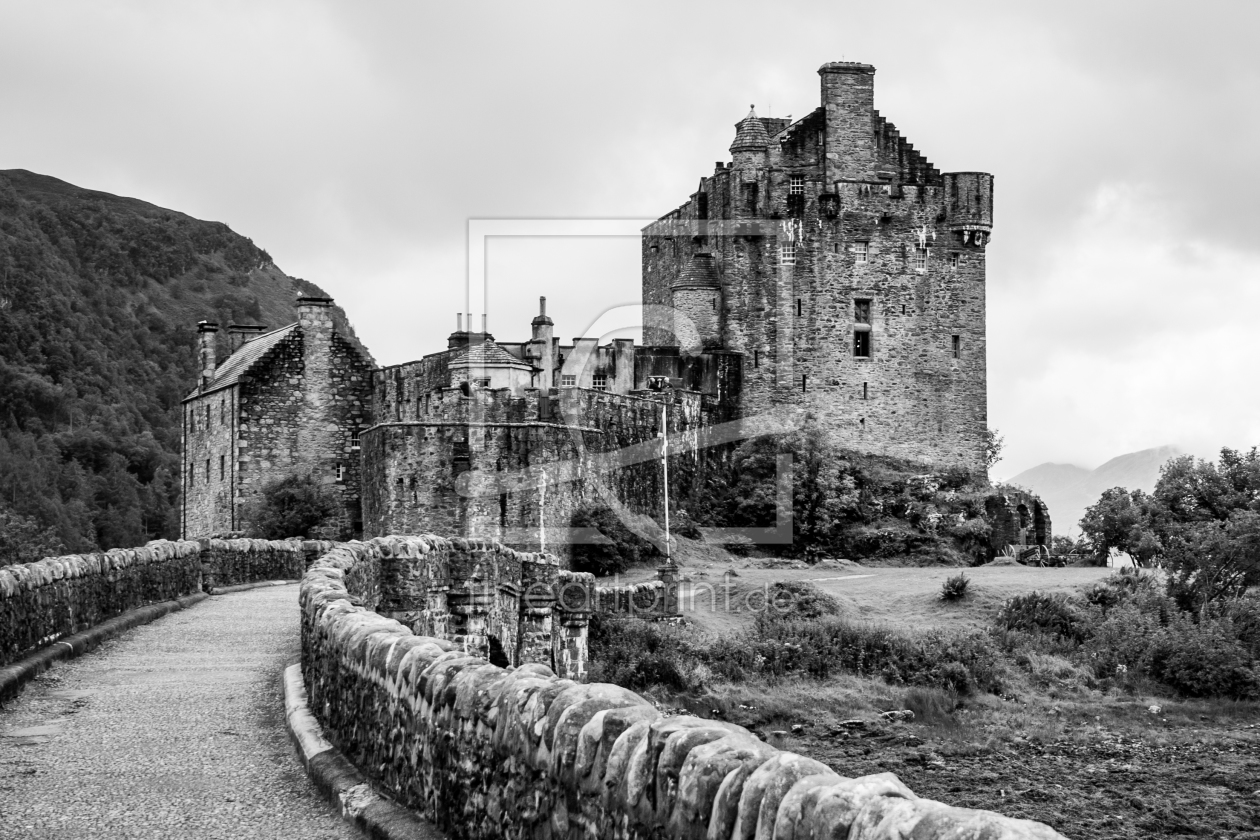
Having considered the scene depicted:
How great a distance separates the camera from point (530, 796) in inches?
261

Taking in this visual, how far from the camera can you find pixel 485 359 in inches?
1769

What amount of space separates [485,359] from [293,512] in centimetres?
685

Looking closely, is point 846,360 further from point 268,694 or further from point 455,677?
point 455,677

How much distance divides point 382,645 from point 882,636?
28.4m

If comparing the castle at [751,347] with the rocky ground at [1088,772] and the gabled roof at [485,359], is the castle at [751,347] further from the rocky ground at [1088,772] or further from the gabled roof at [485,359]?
the rocky ground at [1088,772]

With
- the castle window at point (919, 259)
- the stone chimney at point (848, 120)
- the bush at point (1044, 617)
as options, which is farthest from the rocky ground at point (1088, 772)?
the stone chimney at point (848, 120)

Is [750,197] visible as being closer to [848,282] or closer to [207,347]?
[848,282]

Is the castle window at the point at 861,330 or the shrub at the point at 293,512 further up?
the castle window at the point at 861,330

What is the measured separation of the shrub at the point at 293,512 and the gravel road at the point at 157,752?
2877cm

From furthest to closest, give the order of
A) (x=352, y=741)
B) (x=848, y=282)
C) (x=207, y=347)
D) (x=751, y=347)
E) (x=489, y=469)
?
(x=848, y=282) < (x=751, y=347) < (x=207, y=347) < (x=489, y=469) < (x=352, y=741)

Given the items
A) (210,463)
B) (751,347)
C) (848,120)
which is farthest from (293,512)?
(848,120)

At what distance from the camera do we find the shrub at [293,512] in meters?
44.8

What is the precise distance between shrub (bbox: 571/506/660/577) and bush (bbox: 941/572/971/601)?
333 inches

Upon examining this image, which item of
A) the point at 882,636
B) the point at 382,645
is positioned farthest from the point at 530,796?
the point at 882,636
